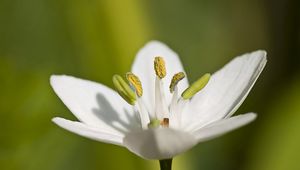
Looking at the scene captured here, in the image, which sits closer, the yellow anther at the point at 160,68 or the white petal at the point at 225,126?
the white petal at the point at 225,126

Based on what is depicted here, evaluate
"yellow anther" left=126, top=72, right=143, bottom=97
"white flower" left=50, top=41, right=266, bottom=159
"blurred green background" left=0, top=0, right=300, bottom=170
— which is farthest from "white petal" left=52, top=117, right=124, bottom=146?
"blurred green background" left=0, top=0, right=300, bottom=170

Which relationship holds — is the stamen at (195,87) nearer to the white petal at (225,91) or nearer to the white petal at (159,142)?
the white petal at (225,91)

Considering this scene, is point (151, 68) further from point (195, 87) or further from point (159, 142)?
point (159, 142)

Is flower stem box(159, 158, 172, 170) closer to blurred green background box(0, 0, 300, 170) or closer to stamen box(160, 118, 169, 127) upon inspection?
stamen box(160, 118, 169, 127)

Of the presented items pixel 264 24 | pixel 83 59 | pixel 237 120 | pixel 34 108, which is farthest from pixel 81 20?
pixel 237 120

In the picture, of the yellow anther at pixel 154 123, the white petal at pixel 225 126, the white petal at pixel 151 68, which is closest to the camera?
the white petal at pixel 225 126

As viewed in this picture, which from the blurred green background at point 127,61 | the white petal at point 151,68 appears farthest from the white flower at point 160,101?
the blurred green background at point 127,61

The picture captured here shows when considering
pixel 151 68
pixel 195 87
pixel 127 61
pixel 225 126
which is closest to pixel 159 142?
pixel 225 126
